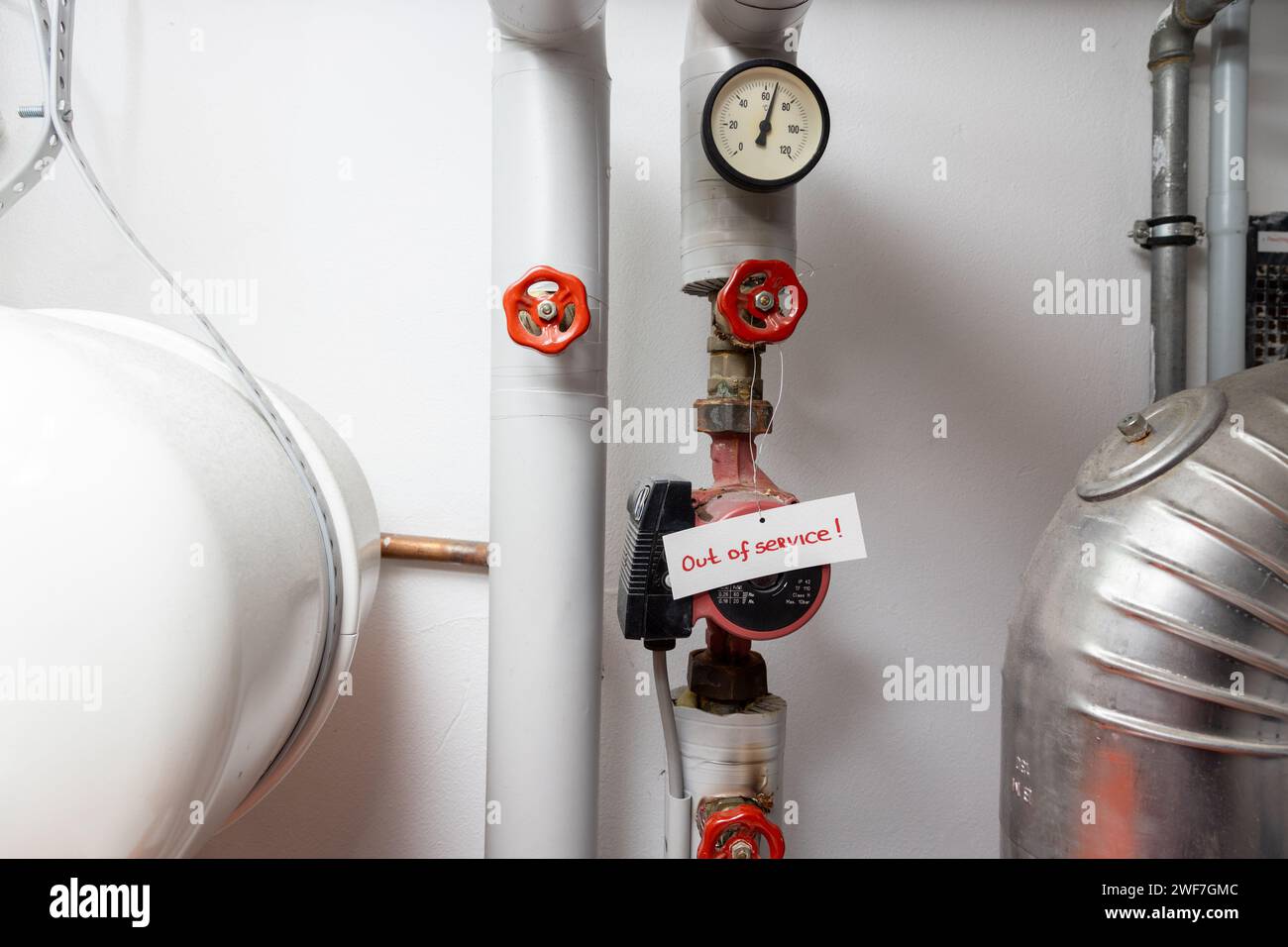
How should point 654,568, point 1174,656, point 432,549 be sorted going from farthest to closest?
point 432,549 < point 654,568 < point 1174,656

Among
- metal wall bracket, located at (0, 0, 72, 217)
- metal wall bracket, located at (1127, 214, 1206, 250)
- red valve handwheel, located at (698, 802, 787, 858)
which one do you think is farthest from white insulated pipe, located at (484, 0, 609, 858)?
metal wall bracket, located at (1127, 214, 1206, 250)

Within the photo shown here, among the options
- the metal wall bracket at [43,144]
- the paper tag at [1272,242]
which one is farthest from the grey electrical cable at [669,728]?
the paper tag at [1272,242]

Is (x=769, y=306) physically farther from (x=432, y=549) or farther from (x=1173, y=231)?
(x=1173, y=231)

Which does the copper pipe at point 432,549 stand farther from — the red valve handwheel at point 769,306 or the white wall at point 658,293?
the red valve handwheel at point 769,306

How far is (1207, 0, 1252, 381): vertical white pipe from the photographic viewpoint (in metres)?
0.93

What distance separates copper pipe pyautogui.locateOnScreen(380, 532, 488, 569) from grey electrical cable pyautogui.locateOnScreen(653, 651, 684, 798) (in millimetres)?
291

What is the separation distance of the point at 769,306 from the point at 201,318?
498 millimetres

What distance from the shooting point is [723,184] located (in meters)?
0.71

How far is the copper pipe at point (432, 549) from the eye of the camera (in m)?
0.91

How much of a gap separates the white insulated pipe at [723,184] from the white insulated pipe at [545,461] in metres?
0.09

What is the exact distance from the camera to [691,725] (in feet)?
2.44

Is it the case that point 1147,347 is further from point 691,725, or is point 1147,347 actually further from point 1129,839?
point 691,725

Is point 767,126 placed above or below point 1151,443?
above

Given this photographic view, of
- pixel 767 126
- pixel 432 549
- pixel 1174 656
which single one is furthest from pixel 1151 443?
pixel 432 549
